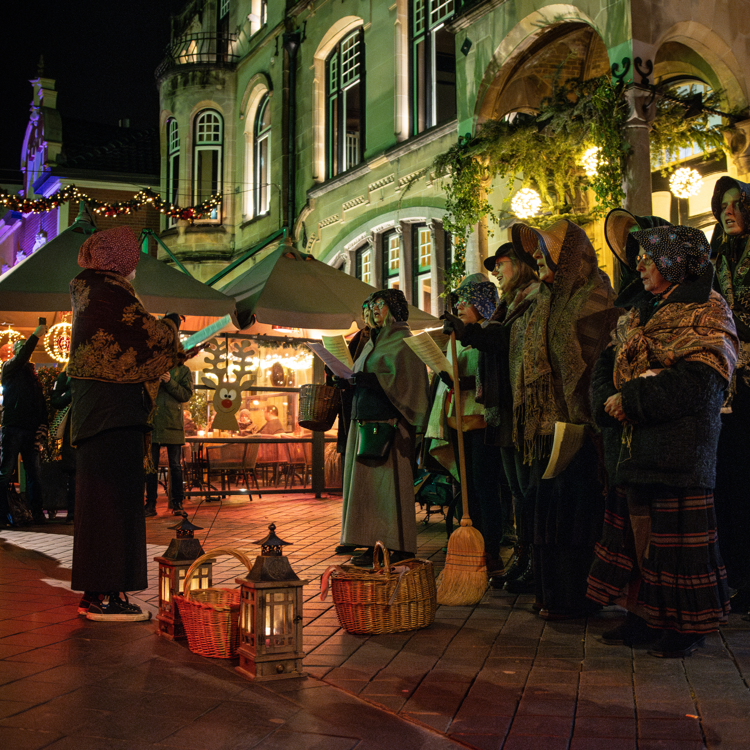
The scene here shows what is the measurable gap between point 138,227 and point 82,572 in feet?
83.6

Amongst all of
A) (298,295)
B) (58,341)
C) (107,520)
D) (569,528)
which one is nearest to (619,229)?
(569,528)

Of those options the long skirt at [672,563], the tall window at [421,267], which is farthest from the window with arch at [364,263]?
the long skirt at [672,563]

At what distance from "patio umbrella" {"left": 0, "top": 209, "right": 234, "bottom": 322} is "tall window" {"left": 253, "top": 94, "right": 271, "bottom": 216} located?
11.6 metres

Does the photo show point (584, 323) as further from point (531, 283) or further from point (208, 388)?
point (208, 388)

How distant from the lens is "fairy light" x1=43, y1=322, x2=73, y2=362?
10719 mm

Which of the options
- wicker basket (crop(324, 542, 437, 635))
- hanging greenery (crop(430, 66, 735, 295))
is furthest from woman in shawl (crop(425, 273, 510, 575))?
hanging greenery (crop(430, 66, 735, 295))

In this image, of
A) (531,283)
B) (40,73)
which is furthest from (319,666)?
(40,73)

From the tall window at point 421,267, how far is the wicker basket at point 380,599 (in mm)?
12117

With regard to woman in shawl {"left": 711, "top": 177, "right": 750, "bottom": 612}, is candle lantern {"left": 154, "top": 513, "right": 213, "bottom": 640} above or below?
below

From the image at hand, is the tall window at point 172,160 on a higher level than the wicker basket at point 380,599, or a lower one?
higher

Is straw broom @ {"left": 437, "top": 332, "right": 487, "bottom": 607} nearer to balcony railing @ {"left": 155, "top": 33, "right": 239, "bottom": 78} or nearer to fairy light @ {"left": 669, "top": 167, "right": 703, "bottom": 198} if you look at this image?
fairy light @ {"left": 669, "top": 167, "right": 703, "bottom": 198}

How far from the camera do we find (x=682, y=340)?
4.05 m

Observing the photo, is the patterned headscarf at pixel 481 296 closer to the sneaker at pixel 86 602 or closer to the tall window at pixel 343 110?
the sneaker at pixel 86 602

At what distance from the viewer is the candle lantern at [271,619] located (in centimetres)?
371
